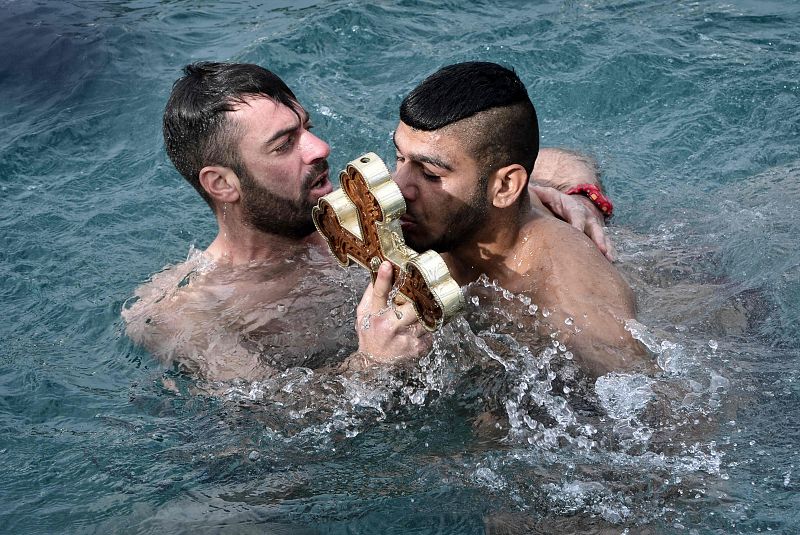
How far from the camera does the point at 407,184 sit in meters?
4.17

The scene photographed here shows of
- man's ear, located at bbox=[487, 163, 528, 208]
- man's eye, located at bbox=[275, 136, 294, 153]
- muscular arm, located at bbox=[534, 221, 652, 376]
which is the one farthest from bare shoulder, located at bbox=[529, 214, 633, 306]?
man's eye, located at bbox=[275, 136, 294, 153]

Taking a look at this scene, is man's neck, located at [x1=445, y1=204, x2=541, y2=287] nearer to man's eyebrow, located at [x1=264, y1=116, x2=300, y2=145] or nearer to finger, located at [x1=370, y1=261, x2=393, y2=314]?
finger, located at [x1=370, y1=261, x2=393, y2=314]

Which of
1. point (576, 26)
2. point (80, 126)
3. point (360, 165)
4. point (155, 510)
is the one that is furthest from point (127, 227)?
point (576, 26)

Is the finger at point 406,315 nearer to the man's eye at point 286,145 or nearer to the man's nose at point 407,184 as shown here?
the man's nose at point 407,184

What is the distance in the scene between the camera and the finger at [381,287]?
3.57 m

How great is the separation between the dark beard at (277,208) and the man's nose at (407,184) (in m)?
0.96

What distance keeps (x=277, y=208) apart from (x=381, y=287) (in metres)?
1.58

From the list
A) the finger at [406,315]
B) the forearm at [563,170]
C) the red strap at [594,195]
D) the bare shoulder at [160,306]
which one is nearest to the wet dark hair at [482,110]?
the finger at [406,315]

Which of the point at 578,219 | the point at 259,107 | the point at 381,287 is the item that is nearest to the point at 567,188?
the point at 578,219

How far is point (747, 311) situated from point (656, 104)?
3011mm

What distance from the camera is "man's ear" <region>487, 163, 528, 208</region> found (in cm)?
430

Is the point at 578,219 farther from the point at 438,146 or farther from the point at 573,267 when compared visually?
the point at 438,146

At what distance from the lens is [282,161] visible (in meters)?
5.01

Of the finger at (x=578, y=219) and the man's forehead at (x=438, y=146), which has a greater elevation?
the man's forehead at (x=438, y=146)
